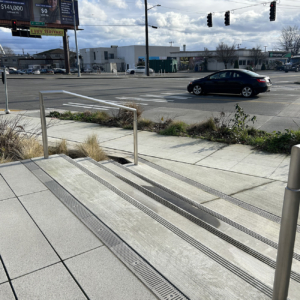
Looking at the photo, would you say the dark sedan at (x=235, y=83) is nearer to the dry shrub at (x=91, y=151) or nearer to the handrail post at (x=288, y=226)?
the dry shrub at (x=91, y=151)

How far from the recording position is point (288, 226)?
1681 mm

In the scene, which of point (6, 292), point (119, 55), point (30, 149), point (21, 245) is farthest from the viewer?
point (119, 55)

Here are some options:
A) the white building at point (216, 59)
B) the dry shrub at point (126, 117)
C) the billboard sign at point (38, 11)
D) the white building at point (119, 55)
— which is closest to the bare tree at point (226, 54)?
the white building at point (216, 59)

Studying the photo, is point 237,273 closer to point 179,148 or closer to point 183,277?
point 183,277

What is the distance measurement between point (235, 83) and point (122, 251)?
1590 cm

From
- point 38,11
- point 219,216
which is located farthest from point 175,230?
point 38,11

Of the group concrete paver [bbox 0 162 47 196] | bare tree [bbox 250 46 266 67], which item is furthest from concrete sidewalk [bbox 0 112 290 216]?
bare tree [bbox 250 46 266 67]

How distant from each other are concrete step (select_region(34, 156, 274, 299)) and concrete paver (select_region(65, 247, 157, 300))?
232mm

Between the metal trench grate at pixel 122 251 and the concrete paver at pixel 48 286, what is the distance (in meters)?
0.44

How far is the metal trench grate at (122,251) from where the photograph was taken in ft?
7.18

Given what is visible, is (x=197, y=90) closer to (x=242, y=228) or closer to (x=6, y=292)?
(x=242, y=228)

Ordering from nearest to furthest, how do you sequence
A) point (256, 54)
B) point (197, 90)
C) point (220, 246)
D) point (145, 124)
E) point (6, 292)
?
point (6, 292)
point (220, 246)
point (145, 124)
point (197, 90)
point (256, 54)

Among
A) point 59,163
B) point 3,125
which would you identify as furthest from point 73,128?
point 59,163

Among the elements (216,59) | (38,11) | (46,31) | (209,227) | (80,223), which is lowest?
(209,227)
